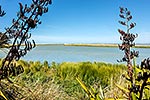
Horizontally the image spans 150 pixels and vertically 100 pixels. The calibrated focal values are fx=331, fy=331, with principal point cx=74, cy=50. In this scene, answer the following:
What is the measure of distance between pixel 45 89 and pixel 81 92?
1897 mm

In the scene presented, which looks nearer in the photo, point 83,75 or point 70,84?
point 70,84

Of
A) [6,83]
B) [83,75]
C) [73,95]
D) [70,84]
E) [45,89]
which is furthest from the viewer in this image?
[83,75]

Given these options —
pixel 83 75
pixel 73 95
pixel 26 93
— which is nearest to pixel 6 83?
pixel 26 93

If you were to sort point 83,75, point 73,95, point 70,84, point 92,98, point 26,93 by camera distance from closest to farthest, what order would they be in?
1. point 92,98
2. point 26,93
3. point 73,95
4. point 70,84
5. point 83,75

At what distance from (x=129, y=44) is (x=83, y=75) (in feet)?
24.8

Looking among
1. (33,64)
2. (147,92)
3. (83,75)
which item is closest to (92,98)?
(147,92)

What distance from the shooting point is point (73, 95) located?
26.9ft

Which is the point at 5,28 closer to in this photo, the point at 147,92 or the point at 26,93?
the point at 26,93

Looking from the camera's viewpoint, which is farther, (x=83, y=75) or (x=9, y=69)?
(x=83, y=75)

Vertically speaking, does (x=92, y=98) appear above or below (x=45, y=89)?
above

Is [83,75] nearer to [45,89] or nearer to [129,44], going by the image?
[45,89]

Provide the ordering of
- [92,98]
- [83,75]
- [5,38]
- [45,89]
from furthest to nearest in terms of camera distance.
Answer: [83,75] → [45,89] → [5,38] → [92,98]

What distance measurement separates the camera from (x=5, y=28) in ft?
13.2

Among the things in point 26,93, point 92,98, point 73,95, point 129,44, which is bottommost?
point 73,95
